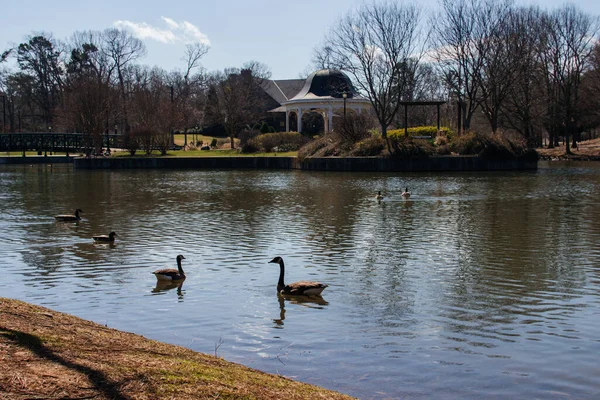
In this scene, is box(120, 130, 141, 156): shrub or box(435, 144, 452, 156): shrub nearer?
box(435, 144, 452, 156): shrub

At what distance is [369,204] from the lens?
26500mm

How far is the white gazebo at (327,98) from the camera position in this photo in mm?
68000

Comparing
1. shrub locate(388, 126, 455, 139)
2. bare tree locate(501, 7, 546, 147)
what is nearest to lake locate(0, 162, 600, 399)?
shrub locate(388, 126, 455, 139)

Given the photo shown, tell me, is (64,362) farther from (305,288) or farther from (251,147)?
(251,147)

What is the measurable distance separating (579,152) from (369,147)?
29.0m

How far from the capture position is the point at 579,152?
65812 millimetres

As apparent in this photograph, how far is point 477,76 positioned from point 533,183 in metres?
20.2

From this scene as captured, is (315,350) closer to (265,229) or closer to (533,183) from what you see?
(265,229)

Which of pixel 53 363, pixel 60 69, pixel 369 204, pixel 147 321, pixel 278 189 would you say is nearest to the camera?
pixel 53 363

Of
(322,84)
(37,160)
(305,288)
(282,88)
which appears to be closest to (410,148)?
(322,84)

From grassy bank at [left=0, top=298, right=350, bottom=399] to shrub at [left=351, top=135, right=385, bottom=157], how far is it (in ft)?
137

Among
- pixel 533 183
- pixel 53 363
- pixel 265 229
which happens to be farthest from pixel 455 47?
pixel 53 363

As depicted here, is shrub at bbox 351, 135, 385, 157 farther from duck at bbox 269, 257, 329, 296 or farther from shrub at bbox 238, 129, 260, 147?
duck at bbox 269, 257, 329, 296

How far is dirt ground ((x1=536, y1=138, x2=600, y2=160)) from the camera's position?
62.2m
